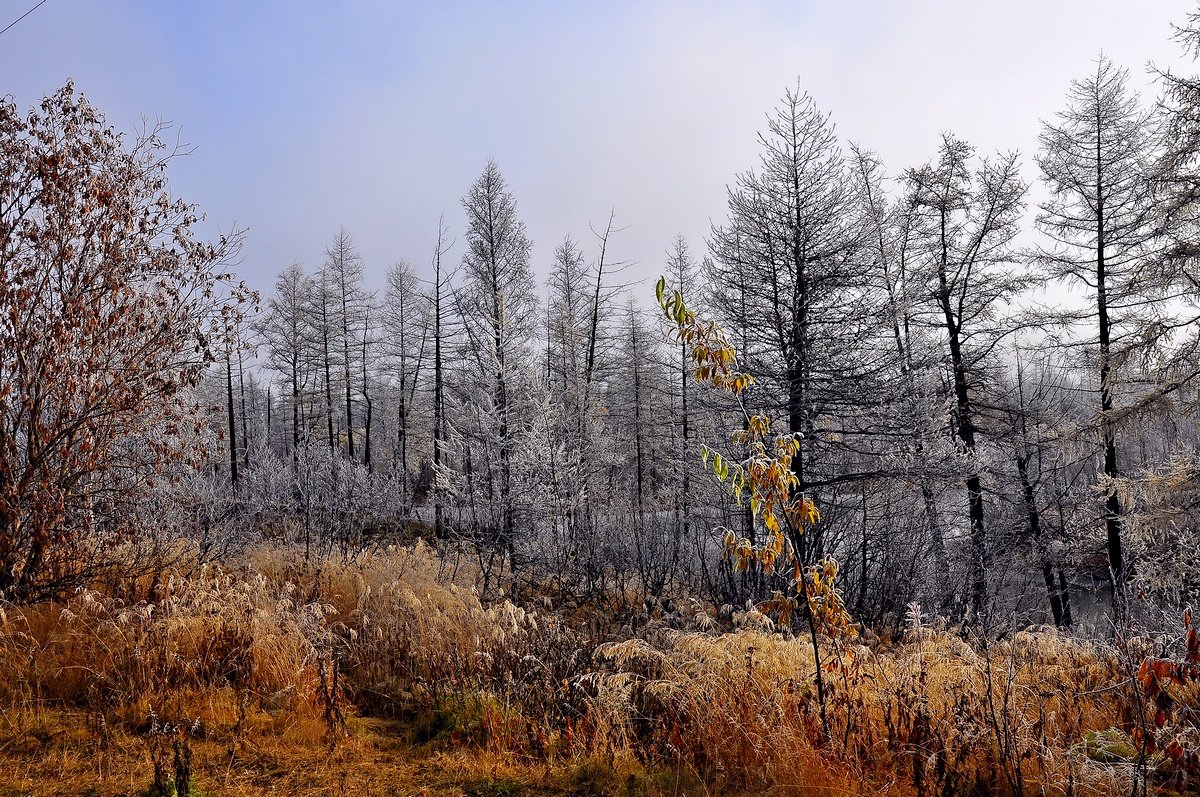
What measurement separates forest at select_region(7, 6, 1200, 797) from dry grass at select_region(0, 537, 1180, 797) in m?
0.03

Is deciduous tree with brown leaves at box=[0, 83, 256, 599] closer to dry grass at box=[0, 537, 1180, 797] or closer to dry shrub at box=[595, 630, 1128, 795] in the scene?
dry grass at box=[0, 537, 1180, 797]

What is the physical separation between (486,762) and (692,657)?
1.71 metres

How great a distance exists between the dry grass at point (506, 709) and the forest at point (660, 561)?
0.03 m

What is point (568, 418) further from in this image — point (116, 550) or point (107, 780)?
point (107, 780)

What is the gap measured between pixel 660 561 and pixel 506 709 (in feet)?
23.2

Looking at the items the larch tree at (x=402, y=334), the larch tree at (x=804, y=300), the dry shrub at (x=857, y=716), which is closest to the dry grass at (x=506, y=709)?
the dry shrub at (x=857, y=716)

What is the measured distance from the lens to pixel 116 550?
6.41m

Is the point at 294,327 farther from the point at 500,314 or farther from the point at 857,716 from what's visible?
the point at 857,716

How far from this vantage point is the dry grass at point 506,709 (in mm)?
3266

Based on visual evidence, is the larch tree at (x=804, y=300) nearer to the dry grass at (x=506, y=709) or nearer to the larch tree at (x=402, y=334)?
the dry grass at (x=506, y=709)

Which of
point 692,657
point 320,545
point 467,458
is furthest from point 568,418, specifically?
point 692,657

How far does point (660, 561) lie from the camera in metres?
11.0

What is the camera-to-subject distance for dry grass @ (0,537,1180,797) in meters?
3.27

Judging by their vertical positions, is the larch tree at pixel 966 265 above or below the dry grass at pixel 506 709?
above
